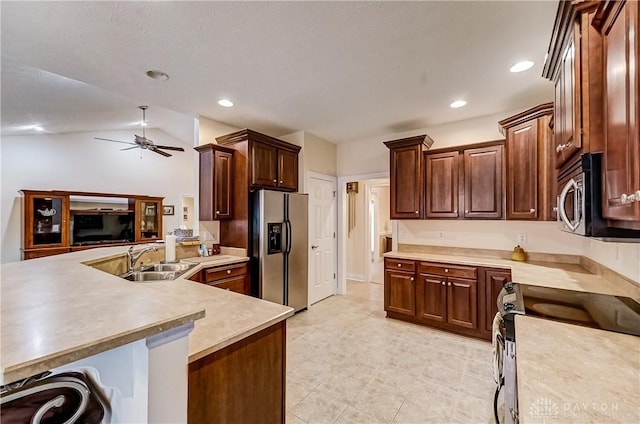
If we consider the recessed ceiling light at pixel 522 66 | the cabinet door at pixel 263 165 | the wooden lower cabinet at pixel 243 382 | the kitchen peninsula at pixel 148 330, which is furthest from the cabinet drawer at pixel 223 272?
the recessed ceiling light at pixel 522 66

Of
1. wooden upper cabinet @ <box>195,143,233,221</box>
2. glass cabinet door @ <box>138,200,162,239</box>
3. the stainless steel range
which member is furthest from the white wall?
the stainless steel range

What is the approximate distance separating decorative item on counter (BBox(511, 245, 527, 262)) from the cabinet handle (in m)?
2.68

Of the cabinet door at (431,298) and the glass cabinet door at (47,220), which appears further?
the glass cabinet door at (47,220)

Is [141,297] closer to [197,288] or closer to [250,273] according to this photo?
[197,288]

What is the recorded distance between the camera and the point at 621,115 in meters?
0.88

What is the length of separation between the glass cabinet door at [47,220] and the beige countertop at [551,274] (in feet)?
22.4

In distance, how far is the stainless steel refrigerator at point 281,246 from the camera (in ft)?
11.3

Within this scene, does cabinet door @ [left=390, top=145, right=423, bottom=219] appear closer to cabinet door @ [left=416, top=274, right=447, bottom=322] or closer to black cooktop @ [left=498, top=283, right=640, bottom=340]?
cabinet door @ [left=416, top=274, right=447, bottom=322]

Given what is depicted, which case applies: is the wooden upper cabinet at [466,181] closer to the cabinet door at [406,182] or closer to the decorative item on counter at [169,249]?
the cabinet door at [406,182]

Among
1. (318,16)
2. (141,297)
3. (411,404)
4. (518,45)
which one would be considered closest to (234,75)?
(318,16)

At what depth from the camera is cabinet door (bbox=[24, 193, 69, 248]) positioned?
5.20 metres

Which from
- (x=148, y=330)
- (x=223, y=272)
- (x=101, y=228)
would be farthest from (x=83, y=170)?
(x=148, y=330)

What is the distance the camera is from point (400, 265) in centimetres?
351

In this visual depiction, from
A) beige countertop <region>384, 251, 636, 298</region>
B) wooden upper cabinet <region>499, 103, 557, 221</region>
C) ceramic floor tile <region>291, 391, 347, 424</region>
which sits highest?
wooden upper cabinet <region>499, 103, 557, 221</region>
